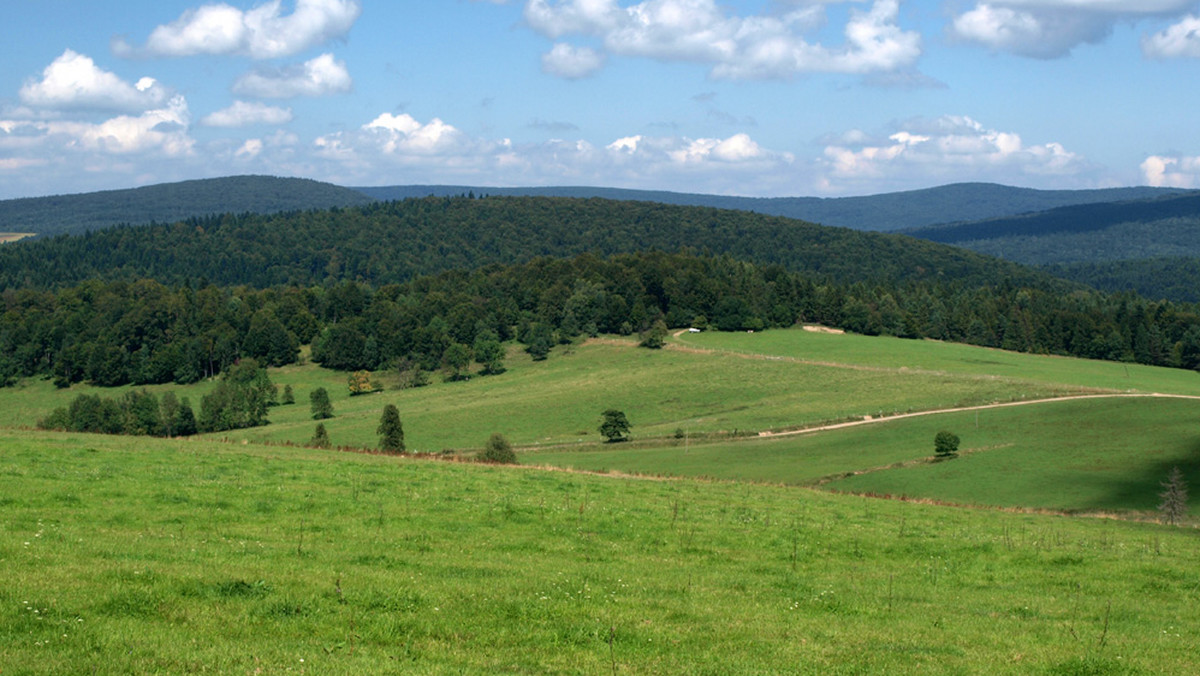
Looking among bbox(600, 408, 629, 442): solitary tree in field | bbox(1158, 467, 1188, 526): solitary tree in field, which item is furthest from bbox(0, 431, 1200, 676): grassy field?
bbox(600, 408, 629, 442): solitary tree in field

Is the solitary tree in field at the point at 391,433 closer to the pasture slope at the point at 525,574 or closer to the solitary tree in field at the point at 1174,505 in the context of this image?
the pasture slope at the point at 525,574

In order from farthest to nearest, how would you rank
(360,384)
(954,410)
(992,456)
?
(360,384), (954,410), (992,456)

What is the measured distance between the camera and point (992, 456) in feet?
211

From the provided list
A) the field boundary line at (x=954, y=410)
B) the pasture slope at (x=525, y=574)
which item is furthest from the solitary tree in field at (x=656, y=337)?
the pasture slope at (x=525, y=574)

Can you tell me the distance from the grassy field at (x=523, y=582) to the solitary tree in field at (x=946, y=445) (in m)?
38.4

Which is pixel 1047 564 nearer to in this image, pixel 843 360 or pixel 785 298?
pixel 843 360

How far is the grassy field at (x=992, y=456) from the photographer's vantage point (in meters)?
53.8

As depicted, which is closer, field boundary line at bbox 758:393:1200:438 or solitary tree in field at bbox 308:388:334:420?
field boundary line at bbox 758:393:1200:438

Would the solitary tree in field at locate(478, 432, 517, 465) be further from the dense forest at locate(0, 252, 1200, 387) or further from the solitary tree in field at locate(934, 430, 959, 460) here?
the dense forest at locate(0, 252, 1200, 387)

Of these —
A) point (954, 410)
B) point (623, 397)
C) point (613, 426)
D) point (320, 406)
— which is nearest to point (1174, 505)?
point (954, 410)

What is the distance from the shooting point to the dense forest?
477 feet

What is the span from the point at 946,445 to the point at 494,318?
10298cm

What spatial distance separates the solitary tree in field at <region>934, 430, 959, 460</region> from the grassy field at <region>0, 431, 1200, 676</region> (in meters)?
38.4

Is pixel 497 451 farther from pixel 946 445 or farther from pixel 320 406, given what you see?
pixel 320 406
